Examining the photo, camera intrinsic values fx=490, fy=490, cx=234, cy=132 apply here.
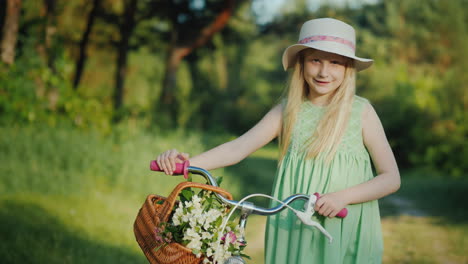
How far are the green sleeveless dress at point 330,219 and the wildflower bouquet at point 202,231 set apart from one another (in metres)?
0.65

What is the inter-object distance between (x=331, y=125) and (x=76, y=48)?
36.0ft

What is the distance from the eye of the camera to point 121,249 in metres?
4.80

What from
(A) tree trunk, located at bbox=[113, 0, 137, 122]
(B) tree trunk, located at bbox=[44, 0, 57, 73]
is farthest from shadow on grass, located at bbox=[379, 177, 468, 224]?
(B) tree trunk, located at bbox=[44, 0, 57, 73]

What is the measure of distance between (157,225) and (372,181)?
1.01 metres

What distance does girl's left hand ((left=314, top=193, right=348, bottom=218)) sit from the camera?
2023 millimetres

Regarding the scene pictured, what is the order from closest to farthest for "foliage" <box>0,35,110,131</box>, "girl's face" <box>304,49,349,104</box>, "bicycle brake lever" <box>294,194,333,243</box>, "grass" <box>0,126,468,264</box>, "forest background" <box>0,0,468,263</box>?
"bicycle brake lever" <box>294,194,333,243</box>
"girl's face" <box>304,49,349,104</box>
"grass" <box>0,126,468,264</box>
"forest background" <box>0,0,468,263</box>
"foliage" <box>0,35,110,131</box>

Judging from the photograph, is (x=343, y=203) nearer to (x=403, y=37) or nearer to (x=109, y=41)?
(x=109, y=41)

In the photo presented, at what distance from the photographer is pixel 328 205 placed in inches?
80.1

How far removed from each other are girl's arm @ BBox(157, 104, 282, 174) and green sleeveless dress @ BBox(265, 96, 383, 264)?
6.7 inches

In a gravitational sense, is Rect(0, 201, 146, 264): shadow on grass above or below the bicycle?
below

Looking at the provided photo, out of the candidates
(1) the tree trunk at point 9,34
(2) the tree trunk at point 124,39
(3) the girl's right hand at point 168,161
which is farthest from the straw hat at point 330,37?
(2) the tree trunk at point 124,39

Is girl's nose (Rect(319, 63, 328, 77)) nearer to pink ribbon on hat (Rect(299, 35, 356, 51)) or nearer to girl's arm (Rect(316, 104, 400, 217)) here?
pink ribbon on hat (Rect(299, 35, 356, 51))

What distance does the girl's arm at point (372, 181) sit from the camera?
80.7 inches

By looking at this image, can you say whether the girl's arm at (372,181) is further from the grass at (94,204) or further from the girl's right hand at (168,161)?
the grass at (94,204)
